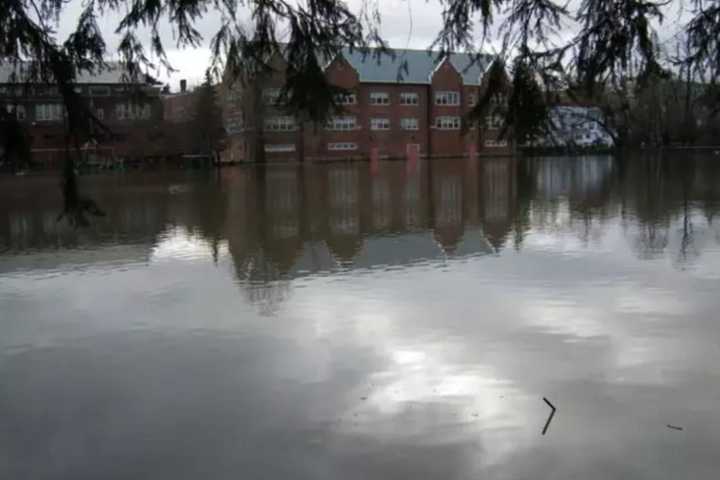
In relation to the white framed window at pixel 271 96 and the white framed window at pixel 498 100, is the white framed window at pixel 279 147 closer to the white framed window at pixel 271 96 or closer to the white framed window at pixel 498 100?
Result: the white framed window at pixel 271 96

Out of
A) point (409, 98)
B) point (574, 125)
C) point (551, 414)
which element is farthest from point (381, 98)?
point (574, 125)

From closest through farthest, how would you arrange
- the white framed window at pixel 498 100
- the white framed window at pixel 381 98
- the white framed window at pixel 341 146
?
1. the white framed window at pixel 498 100
2. the white framed window at pixel 341 146
3. the white framed window at pixel 381 98

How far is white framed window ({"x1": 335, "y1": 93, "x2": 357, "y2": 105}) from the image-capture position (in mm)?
5324

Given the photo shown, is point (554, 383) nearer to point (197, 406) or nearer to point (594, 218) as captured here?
point (197, 406)

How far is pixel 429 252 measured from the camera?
1392 cm

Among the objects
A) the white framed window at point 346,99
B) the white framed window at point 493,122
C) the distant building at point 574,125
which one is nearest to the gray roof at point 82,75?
the white framed window at point 346,99

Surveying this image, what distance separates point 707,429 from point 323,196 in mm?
22682

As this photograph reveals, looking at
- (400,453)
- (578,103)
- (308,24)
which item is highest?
(308,24)

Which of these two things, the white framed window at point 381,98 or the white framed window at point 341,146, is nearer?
the white framed window at point 341,146

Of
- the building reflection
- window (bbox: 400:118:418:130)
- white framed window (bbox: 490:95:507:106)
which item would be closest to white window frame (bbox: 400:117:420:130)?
window (bbox: 400:118:418:130)

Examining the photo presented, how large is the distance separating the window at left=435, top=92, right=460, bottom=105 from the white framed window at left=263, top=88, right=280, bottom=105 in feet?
223

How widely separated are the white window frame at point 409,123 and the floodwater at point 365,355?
56.5 meters

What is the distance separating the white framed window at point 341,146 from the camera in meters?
69.1

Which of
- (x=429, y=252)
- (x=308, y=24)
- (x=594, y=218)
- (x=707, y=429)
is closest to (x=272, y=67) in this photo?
(x=308, y=24)
